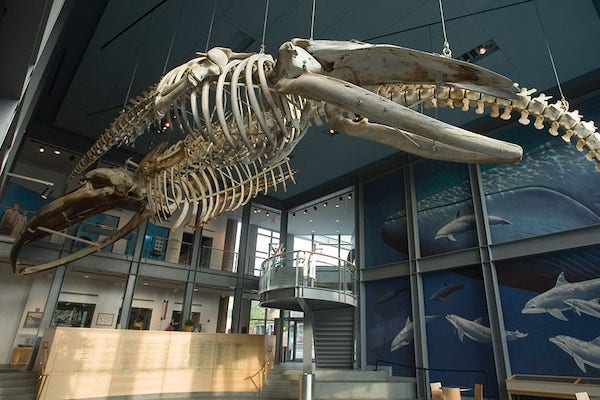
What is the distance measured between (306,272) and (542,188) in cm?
610

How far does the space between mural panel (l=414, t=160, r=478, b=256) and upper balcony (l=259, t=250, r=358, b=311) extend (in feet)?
9.18

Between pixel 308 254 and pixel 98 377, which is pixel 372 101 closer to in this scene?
pixel 308 254

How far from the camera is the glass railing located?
8508mm

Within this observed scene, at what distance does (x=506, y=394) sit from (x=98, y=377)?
906cm

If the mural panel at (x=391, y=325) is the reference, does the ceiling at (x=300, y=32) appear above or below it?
above

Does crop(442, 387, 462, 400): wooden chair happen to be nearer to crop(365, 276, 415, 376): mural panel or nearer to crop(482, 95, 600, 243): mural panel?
crop(482, 95, 600, 243): mural panel

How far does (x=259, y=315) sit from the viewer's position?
22.1 m

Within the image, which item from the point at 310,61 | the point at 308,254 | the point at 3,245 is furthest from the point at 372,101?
the point at 3,245

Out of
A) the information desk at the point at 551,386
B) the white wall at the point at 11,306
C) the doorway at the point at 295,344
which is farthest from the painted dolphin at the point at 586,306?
the white wall at the point at 11,306

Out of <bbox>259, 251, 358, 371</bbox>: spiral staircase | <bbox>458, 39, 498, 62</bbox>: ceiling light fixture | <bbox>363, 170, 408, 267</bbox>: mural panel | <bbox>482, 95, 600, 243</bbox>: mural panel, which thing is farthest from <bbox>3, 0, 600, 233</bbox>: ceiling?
<bbox>259, 251, 358, 371</bbox>: spiral staircase

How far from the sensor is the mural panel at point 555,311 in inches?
283

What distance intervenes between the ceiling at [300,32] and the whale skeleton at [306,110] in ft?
9.47

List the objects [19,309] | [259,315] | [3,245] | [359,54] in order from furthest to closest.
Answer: [259,315], [19,309], [3,245], [359,54]

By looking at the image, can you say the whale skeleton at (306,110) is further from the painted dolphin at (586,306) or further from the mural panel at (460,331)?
the mural panel at (460,331)
